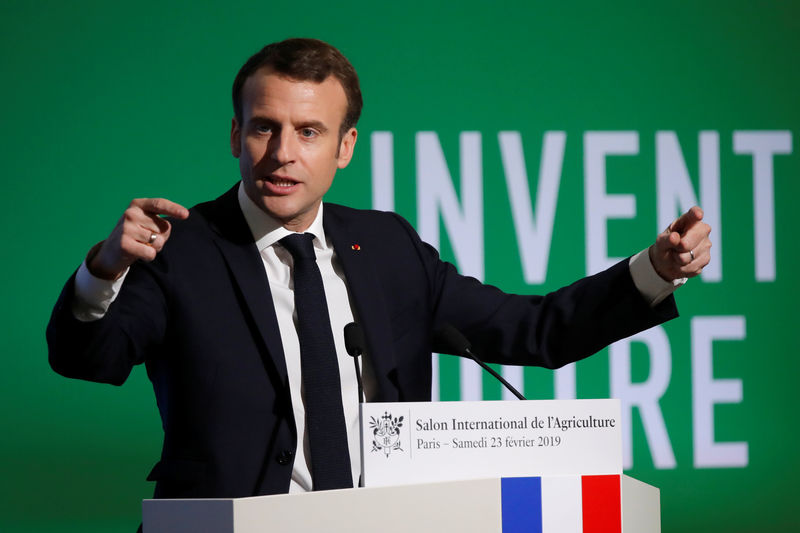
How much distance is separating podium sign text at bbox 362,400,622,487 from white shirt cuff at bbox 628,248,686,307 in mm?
487

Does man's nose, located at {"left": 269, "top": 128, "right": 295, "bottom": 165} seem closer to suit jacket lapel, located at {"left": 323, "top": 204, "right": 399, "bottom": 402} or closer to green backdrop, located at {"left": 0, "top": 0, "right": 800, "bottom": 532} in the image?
suit jacket lapel, located at {"left": 323, "top": 204, "right": 399, "bottom": 402}

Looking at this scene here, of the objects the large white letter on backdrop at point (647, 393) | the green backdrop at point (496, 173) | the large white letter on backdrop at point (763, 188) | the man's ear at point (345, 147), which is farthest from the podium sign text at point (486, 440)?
the large white letter on backdrop at point (763, 188)

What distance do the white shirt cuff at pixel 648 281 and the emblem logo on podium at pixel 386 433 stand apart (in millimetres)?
774

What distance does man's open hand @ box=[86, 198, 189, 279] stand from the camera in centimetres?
157

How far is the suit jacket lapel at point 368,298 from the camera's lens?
6.47ft

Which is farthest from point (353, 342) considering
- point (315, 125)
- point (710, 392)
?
point (710, 392)

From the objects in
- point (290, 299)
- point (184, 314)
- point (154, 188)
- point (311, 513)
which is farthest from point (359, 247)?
point (154, 188)

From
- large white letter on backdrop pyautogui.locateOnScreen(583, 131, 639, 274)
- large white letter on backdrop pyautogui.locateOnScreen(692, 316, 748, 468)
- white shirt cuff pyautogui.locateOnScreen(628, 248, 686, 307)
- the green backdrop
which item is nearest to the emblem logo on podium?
white shirt cuff pyautogui.locateOnScreen(628, 248, 686, 307)

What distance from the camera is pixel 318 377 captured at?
6.11ft

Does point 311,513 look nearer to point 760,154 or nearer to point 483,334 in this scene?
point 483,334

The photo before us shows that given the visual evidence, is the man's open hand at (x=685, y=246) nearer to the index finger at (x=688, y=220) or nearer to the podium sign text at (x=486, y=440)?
the index finger at (x=688, y=220)

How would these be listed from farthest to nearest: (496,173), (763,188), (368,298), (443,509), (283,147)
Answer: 1. (763,188)
2. (496,173)
3. (368,298)
4. (283,147)
5. (443,509)

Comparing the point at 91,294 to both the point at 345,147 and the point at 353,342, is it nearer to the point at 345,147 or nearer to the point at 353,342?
the point at 353,342

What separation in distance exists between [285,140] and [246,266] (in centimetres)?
27
